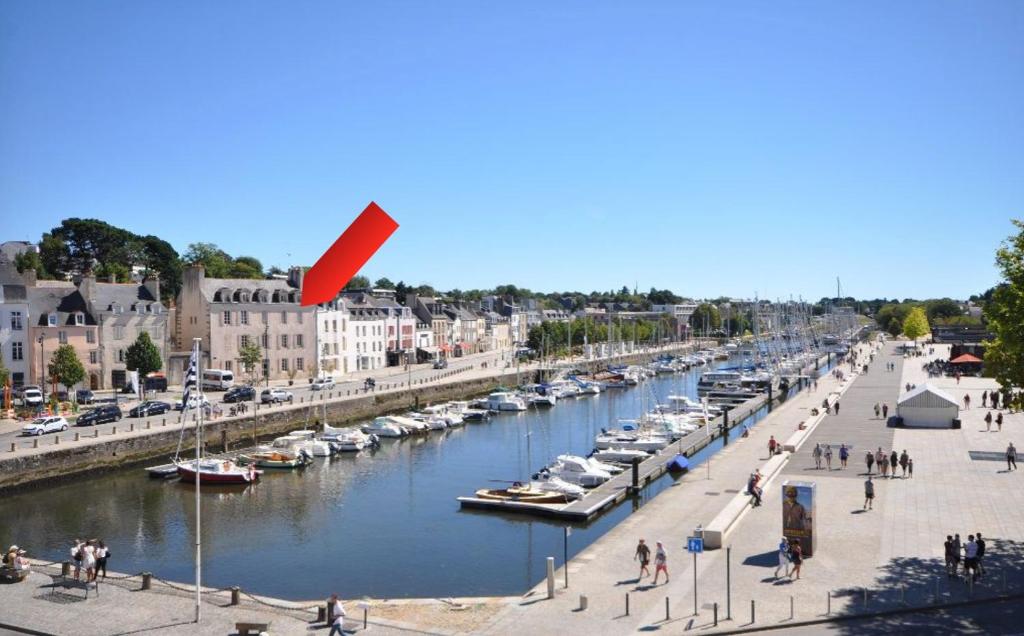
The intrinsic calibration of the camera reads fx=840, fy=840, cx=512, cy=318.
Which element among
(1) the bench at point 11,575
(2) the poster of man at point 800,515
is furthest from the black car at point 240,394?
(2) the poster of man at point 800,515

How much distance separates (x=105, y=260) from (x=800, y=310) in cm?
10536

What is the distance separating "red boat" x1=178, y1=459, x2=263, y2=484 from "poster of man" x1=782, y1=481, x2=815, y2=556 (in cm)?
2525

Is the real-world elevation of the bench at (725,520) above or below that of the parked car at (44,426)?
below

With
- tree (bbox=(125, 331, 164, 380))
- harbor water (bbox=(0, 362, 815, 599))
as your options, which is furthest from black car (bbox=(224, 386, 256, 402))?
harbor water (bbox=(0, 362, 815, 599))

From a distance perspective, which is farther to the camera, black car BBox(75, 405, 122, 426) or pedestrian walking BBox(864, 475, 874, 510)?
black car BBox(75, 405, 122, 426)

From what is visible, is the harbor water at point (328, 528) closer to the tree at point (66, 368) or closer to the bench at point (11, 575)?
the bench at point (11, 575)

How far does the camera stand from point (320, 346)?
74.9m

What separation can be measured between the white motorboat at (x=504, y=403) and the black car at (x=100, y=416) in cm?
2742

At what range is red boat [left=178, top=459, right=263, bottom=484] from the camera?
3759 cm

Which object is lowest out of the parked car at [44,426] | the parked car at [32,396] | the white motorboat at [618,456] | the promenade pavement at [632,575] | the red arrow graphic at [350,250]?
the white motorboat at [618,456]

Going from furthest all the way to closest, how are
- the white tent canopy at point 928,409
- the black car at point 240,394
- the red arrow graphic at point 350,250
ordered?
1. the black car at point 240,394
2. the white tent canopy at point 928,409
3. the red arrow graphic at point 350,250

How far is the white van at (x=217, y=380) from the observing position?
6269 centimetres

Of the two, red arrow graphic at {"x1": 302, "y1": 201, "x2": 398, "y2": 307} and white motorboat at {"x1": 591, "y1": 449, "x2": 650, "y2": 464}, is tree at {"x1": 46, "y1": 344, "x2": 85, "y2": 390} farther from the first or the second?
red arrow graphic at {"x1": 302, "y1": 201, "x2": 398, "y2": 307}

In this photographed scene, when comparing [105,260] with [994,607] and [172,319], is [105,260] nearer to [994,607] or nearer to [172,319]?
[172,319]
